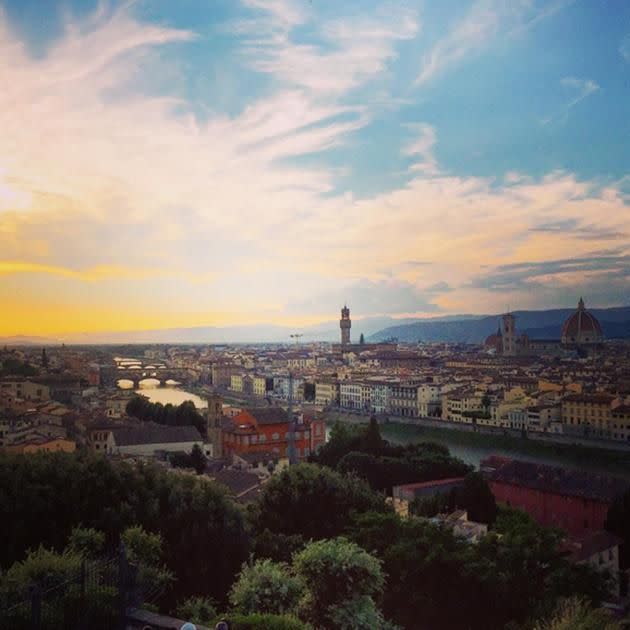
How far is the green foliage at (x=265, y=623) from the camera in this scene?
183cm

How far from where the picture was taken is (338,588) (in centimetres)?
227

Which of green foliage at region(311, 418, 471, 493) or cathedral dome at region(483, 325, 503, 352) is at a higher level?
cathedral dome at region(483, 325, 503, 352)

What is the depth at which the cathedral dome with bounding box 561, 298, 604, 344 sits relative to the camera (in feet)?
68.6

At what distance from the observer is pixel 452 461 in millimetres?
8570

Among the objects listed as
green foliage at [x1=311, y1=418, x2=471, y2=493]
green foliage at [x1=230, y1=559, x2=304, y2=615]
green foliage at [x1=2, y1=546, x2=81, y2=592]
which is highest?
green foliage at [x1=2, y1=546, x2=81, y2=592]

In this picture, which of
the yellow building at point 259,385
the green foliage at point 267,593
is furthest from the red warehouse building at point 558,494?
the yellow building at point 259,385

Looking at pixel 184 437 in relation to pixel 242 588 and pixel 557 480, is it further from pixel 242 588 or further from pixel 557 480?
pixel 242 588

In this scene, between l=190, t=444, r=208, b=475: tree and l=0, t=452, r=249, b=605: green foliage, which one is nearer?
l=0, t=452, r=249, b=605: green foliage

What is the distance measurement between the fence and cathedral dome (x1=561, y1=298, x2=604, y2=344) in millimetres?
20262

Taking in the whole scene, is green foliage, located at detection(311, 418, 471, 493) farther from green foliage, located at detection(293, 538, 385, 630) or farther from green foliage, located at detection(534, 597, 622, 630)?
green foliage, located at detection(293, 538, 385, 630)

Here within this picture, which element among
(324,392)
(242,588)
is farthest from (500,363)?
(242,588)

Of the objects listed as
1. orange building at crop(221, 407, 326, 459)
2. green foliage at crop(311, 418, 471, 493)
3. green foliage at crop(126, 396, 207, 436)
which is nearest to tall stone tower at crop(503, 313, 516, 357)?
orange building at crop(221, 407, 326, 459)

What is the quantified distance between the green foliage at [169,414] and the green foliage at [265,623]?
9734 mm

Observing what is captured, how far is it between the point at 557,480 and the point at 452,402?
933cm
